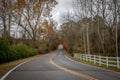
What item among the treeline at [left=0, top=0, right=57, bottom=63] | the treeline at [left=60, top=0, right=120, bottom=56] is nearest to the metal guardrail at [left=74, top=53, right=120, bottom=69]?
the treeline at [left=60, top=0, right=120, bottom=56]

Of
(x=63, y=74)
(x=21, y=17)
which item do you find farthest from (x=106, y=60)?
(x=21, y=17)

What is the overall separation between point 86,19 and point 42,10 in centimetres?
1352

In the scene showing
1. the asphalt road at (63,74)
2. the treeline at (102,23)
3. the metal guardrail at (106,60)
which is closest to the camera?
the asphalt road at (63,74)

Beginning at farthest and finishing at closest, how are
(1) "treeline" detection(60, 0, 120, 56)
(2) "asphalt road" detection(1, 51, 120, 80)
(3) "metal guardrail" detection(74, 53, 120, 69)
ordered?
(1) "treeline" detection(60, 0, 120, 56), (3) "metal guardrail" detection(74, 53, 120, 69), (2) "asphalt road" detection(1, 51, 120, 80)

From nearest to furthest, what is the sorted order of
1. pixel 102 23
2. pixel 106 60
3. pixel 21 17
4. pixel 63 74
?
pixel 63 74 → pixel 106 60 → pixel 102 23 → pixel 21 17

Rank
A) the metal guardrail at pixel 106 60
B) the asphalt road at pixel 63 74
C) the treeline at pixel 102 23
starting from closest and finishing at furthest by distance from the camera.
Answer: the asphalt road at pixel 63 74
the metal guardrail at pixel 106 60
the treeline at pixel 102 23

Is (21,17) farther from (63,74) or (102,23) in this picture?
(63,74)

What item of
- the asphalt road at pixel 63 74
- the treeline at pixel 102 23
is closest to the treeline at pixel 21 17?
the treeline at pixel 102 23

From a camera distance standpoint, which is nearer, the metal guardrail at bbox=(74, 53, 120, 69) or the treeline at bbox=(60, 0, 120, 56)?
the metal guardrail at bbox=(74, 53, 120, 69)

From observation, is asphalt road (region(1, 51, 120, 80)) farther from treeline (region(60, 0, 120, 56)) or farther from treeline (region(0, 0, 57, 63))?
treeline (region(0, 0, 57, 63))

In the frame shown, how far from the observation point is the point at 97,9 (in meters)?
40.2

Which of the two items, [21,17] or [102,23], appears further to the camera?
[21,17]

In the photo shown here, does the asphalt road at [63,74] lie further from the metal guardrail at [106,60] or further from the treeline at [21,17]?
the treeline at [21,17]

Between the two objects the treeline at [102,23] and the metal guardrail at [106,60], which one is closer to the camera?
the metal guardrail at [106,60]
